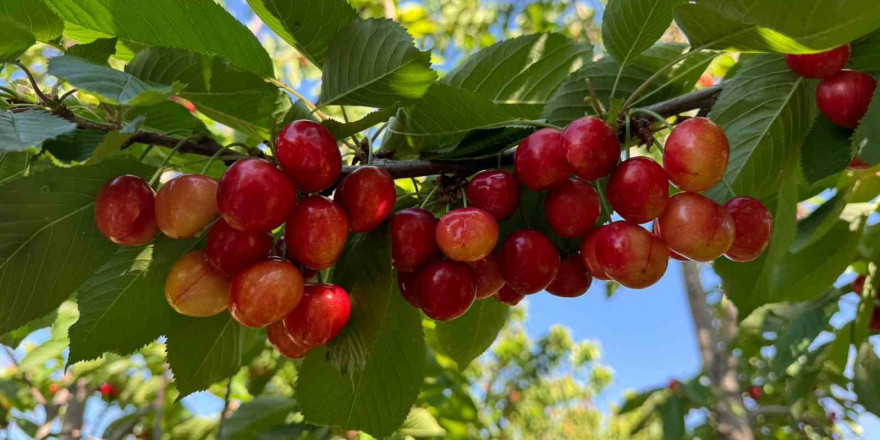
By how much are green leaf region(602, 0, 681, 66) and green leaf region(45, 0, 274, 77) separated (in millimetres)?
627

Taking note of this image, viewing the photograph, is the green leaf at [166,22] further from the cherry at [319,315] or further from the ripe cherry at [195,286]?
the cherry at [319,315]

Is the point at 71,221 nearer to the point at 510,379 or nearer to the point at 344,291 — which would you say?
the point at 344,291

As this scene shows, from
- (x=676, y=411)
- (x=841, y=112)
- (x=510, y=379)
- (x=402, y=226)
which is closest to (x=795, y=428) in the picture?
(x=676, y=411)

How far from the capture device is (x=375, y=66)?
102 cm

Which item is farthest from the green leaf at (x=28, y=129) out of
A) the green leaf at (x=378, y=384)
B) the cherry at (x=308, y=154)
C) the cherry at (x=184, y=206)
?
the green leaf at (x=378, y=384)

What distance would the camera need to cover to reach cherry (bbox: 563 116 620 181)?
94cm

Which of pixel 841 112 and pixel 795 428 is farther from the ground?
pixel 841 112

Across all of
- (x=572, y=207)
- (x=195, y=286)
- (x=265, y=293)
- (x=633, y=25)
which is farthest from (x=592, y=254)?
(x=195, y=286)

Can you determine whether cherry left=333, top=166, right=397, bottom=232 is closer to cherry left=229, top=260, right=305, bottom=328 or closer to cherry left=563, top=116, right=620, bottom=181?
cherry left=229, top=260, right=305, bottom=328

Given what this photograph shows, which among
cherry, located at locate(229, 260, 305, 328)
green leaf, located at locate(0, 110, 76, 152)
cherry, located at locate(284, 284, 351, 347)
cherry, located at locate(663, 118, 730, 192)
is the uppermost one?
green leaf, located at locate(0, 110, 76, 152)

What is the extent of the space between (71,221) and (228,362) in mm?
351

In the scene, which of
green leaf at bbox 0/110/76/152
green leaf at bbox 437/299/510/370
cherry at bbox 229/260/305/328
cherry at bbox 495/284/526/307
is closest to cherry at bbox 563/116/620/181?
cherry at bbox 495/284/526/307

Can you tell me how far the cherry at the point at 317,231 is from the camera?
3.01 feet

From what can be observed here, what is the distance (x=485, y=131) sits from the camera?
1.14 meters
